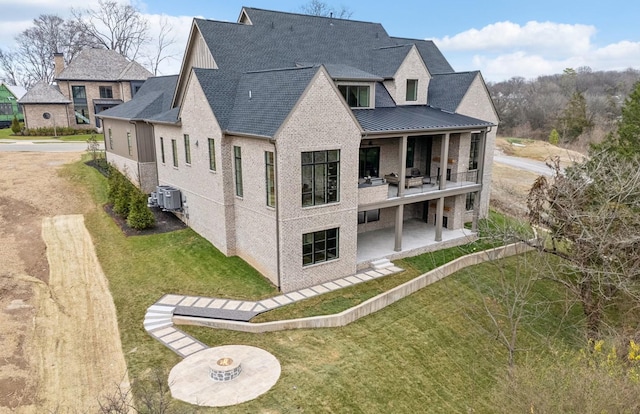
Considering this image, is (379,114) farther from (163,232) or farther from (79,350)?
(79,350)

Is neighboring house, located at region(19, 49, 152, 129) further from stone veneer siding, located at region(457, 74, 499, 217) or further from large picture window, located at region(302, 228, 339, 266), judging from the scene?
large picture window, located at region(302, 228, 339, 266)

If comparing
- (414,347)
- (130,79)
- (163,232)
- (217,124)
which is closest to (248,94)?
(217,124)

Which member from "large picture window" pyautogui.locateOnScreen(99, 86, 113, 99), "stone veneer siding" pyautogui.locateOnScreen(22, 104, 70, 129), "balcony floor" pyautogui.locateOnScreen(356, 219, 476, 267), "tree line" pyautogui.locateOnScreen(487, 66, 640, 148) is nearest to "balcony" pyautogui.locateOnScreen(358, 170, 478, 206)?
"balcony floor" pyautogui.locateOnScreen(356, 219, 476, 267)

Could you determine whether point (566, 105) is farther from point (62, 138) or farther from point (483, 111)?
point (62, 138)

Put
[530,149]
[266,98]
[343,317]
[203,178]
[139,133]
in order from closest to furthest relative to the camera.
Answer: [343,317] < [266,98] < [203,178] < [139,133] < [530,149]

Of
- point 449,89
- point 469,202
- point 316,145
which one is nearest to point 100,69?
point 449,89

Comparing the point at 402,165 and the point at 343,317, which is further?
the point at 402,165
